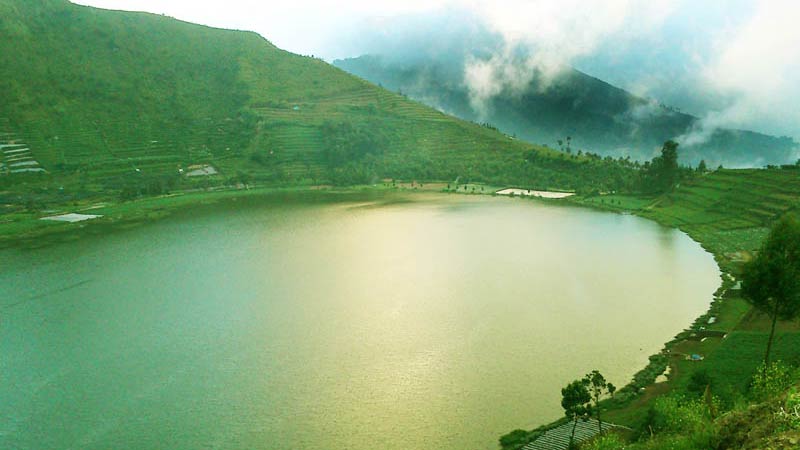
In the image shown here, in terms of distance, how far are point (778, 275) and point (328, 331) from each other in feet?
73.2

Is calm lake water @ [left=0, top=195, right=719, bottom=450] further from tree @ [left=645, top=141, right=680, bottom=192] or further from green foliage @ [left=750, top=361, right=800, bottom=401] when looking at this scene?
tree @ [left=645, top=141, right=680, bottom=192]

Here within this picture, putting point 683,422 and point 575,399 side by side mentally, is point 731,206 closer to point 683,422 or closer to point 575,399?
point 575,399

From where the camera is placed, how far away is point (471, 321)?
32.1 metres

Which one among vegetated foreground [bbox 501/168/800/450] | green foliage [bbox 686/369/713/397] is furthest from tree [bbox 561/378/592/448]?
green foliage [bbox 686/369/713/397]

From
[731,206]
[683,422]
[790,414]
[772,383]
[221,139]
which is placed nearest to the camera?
[790,414]

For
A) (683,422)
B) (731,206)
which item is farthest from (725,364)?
(731,206)

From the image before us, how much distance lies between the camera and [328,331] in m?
31.6

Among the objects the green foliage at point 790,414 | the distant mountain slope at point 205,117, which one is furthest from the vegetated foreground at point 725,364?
the distant mountain slope at point 205,117

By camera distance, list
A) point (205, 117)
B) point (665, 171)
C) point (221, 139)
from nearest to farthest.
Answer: point (665, 171) → point (221, 139) → point (205, 117)

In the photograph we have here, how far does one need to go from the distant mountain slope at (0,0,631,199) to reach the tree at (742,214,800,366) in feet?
233

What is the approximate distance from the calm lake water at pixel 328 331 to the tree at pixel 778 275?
632cm

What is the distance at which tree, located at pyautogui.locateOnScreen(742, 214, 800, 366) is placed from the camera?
22.2 meters

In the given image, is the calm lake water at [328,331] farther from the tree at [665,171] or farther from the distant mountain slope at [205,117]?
the distant mountain slope at [205,117]

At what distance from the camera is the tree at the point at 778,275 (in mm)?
22156
